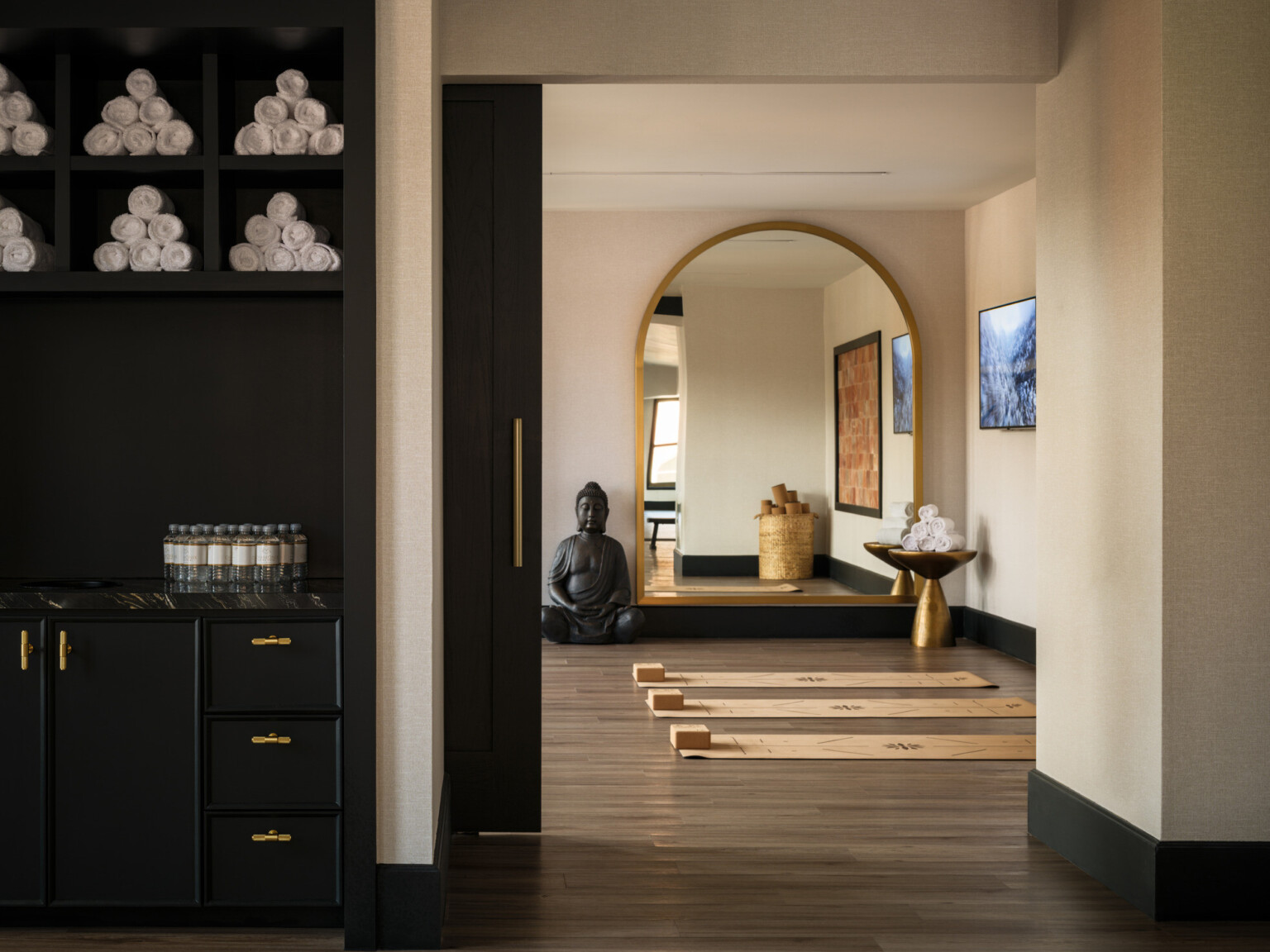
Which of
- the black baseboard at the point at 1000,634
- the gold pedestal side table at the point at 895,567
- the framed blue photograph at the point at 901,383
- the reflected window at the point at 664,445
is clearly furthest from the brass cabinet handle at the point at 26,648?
the framed blue photograph at the point at 901,383

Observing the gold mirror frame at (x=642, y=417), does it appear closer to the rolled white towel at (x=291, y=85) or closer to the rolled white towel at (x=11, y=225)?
the rolled white towel at (x=291, y=85)

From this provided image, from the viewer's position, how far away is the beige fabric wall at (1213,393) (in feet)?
9.38

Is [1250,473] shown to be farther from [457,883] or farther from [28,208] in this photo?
[28,208]

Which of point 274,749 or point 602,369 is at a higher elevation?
point 602,369

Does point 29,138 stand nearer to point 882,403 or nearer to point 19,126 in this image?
point 19,126

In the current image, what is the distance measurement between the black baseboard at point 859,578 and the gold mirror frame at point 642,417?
48 mm

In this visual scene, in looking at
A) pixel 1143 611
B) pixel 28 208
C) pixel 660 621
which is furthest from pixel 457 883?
pixel 660 621

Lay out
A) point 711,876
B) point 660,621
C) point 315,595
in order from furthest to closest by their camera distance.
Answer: point 660,621
point 711,876
point 315,595

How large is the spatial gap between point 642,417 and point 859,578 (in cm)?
174

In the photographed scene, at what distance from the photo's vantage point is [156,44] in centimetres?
279

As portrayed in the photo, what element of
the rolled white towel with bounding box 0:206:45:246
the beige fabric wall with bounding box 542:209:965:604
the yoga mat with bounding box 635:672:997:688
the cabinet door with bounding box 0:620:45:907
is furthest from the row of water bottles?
the beige fabric wall with bounding box 542:209:965:604

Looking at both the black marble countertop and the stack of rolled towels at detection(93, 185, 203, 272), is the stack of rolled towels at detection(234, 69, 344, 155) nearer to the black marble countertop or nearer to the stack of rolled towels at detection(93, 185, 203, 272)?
the stack of rolled towels at detection(93, 185, 203, 272)

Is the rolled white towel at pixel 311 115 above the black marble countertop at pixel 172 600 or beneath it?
above

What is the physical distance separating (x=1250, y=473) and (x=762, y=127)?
3260 mm
